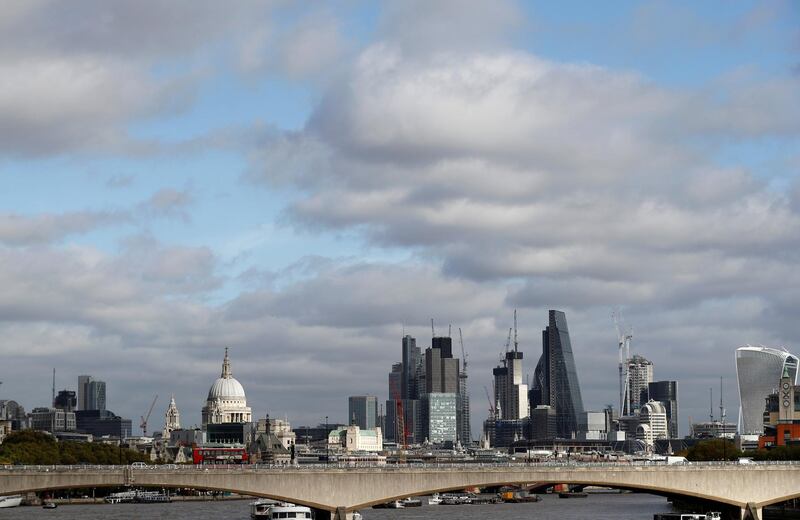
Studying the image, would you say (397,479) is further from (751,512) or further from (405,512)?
(405,512)

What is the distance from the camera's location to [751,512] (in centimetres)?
13612

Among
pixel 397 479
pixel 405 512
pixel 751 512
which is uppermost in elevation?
pixel 397 479

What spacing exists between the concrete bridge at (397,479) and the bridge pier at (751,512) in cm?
10

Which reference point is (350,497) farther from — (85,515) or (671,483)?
(85,515)

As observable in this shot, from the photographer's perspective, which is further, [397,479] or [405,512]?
[405,512]

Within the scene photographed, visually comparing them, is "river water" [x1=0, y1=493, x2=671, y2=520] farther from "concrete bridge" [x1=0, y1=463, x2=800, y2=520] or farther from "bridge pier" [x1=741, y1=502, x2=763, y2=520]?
"concrete bridge" [x1=0, y1=463, x2=800, y2=520]

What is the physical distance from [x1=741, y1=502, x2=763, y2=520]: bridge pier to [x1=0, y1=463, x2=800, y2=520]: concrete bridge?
0.32 feet

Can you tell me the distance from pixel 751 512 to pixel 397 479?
36.2 meters

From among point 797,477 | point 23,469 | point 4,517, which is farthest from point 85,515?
point 797,477

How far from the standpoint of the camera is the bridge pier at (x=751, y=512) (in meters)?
136

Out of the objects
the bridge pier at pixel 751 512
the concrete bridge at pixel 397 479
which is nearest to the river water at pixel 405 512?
the bridge pier at pixel 751 512

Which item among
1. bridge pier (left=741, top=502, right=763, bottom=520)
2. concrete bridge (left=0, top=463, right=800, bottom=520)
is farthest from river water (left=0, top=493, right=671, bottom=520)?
concrete bridge (left=0, top=463, right=800, bottom=520)

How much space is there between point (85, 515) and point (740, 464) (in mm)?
77198

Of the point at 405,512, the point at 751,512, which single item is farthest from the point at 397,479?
the point at 405,512
